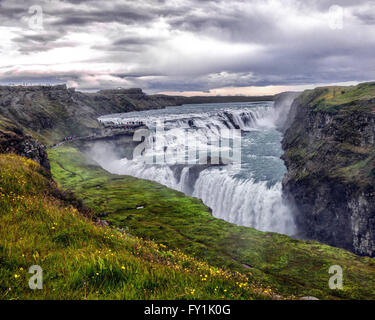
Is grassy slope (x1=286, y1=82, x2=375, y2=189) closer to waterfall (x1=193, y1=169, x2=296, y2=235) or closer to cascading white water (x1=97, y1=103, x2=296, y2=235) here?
waterfall (x1=193, y1=169, x2=296, y2=235)

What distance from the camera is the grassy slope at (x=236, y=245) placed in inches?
634

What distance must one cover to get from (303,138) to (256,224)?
95.9 ft

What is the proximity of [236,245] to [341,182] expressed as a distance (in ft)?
64.6

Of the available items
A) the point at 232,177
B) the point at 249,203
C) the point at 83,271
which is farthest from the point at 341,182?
the point at 83,271

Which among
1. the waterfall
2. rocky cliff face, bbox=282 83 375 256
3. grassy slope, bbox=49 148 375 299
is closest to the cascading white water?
the waterfall

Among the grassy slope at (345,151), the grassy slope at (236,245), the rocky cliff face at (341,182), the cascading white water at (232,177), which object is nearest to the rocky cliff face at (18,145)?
the grassy slope at (236,245)

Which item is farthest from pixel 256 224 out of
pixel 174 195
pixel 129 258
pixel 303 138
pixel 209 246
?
pixel 129 258

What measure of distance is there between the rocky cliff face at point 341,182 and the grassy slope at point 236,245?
1042 centimetres

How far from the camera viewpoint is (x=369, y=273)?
17516 millimetres

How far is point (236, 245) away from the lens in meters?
21.3

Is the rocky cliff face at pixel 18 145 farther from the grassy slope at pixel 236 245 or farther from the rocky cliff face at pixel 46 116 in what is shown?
the rocky cliff face at pixel 46 116

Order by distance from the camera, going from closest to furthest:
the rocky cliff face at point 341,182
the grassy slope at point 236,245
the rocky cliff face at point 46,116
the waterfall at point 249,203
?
the grassy slope at point 236,245
the rocky cliff face at point 341,182
the waterfall at point 249,203
the rocky cliff face at point 46,116
